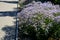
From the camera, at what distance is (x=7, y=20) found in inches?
346

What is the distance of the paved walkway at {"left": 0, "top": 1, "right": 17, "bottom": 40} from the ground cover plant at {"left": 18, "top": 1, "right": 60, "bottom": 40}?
391mm

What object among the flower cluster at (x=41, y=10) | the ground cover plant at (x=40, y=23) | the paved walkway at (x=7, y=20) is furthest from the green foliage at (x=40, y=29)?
the paved walkway at (x=7, y=20)

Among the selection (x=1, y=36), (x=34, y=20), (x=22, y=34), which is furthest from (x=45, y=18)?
(x=1, y=36)

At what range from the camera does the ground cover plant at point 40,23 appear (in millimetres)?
6883

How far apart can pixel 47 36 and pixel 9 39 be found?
1183mm

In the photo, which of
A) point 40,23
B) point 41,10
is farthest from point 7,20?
point 40,23

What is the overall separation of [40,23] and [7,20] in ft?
6.57

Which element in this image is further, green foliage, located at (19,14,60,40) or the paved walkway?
the paved walkway

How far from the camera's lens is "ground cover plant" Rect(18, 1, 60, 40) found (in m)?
6.88

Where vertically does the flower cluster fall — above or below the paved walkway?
Result: above

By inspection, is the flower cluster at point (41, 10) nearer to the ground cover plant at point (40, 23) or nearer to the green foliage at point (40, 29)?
the ground cover plant at point (40, 23)

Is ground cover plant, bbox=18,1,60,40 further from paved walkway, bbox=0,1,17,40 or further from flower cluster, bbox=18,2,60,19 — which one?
paved walkway, bbox=0,1,17,40

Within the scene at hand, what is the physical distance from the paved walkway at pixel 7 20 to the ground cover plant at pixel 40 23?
0.39m

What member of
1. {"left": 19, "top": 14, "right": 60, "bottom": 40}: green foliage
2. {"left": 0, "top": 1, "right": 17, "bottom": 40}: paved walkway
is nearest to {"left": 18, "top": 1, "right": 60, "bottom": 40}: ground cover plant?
{"left": 19, "top": 14, "right": 60, "bottom": 40}: green foliage
